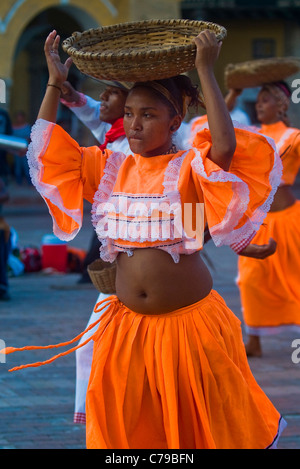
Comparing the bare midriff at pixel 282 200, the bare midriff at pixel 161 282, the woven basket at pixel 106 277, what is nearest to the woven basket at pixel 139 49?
the bare midriff at pixel 161 282

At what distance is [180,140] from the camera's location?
3623 mm

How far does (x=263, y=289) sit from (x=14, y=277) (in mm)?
→ 4763

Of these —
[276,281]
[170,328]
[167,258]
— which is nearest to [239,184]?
[167,258]

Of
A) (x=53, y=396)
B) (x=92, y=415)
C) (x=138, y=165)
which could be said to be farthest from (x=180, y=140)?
(x=53, y=396)

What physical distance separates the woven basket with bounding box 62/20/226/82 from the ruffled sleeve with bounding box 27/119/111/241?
0.31m

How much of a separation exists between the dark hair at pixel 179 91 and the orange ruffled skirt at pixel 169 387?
791mm

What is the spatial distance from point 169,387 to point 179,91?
1.15 m

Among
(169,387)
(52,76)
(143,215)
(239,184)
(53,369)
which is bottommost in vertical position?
(53,369)

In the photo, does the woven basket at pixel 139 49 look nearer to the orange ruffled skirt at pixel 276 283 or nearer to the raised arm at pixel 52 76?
the raised arm at pixel 52 76

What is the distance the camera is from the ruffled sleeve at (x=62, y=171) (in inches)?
134

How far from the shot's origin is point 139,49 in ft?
10.9

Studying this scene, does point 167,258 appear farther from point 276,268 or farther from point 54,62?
point 276,268

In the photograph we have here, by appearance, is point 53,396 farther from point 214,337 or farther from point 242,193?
point 242,193
